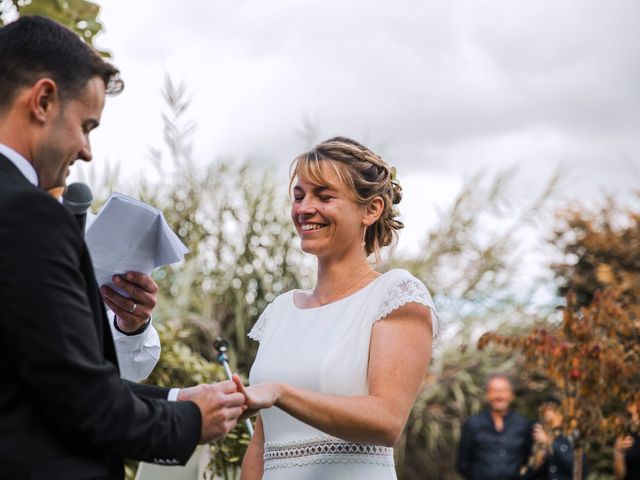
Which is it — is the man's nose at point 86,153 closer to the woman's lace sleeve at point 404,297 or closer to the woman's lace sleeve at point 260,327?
the woman's lace sleeve at point 404,297

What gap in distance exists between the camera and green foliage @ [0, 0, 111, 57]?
11.4 feet

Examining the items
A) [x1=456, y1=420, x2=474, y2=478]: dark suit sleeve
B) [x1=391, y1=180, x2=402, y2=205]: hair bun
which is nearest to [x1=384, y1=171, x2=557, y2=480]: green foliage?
[x1=456, y1=420, x2=474, y2=478]: dark suit sleeve

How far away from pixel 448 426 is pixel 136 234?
26.5 ft

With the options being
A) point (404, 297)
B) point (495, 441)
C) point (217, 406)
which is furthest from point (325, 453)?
point (495, 441)

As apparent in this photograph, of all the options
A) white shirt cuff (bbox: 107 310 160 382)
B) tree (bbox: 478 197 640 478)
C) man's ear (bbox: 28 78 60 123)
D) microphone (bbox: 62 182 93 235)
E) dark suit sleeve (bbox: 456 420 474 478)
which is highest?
man's ear (bbox: 28 78 60 123)

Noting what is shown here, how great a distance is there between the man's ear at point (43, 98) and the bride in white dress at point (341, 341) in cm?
95

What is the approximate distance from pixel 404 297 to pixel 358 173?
54 cm

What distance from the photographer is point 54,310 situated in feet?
6.28

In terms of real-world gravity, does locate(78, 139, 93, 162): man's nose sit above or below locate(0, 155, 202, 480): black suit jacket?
above

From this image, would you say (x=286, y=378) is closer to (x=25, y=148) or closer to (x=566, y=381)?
(x=25, y=148)

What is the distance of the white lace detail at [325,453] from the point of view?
3084 mm

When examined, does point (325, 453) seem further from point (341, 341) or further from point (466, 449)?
point (466, 449)

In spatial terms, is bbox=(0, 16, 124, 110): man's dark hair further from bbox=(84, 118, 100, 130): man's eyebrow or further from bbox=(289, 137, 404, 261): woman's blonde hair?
bbox=(289, 137, 404, 261): woman's blonde hair

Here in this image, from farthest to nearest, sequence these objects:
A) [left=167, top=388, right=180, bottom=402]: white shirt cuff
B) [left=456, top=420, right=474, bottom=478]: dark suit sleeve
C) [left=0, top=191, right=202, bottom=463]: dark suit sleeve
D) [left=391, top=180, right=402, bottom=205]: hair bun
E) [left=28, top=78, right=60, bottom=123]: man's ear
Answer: [left=456, top=420, right=474, bottom=478]: dark suit sleeve
[left=391, top=180, right=402, bottom=205]: hair bun
[left=167, top=388, right=180, bottom=402]: white shirt cuff
[left=28, top=78, right=60, bottom=123]: man's ear
[left=0, top=191, right=202, bottom=463]: dark suit sleeve
